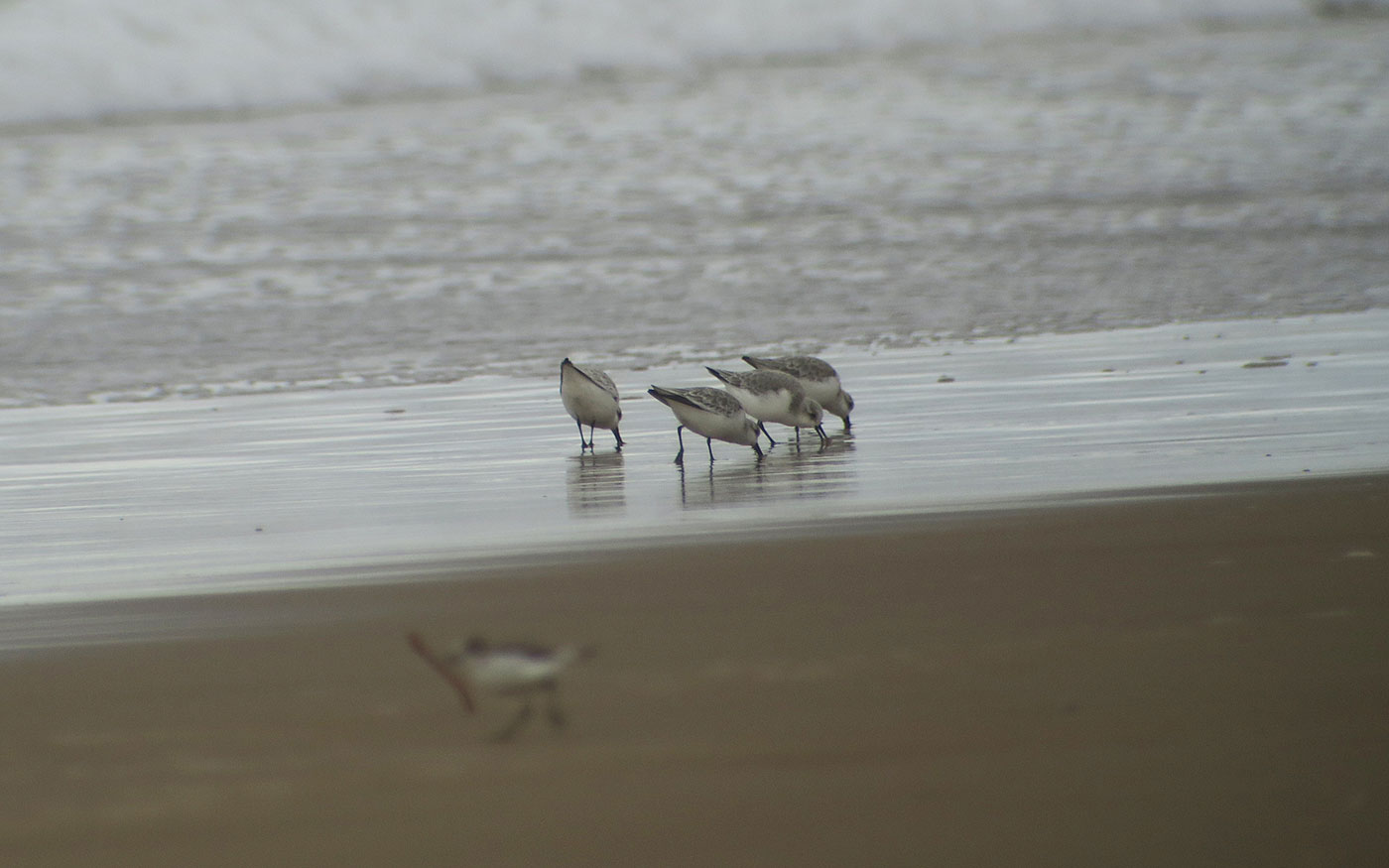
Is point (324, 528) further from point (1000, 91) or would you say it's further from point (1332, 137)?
point (1000, 91)

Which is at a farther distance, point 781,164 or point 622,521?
point 781,164

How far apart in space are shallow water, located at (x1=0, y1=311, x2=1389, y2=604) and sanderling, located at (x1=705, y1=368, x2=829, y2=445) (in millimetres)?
148

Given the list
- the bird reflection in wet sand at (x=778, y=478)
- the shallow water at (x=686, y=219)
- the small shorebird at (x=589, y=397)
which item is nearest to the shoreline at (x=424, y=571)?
the bird reflection in wet sand at (x=778, y=478)

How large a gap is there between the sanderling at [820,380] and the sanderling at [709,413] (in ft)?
1.55

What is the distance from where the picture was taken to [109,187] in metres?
16.4

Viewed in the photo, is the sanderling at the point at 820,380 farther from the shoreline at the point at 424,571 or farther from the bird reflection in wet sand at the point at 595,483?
the shoreline at the point at 424,571

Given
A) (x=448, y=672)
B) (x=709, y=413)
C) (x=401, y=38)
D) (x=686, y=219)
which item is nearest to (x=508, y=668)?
(x=448, y=672)

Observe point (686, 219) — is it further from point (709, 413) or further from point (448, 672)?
point (448, 672)

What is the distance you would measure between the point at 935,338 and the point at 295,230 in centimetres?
695

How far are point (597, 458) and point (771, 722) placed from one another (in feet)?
11.9

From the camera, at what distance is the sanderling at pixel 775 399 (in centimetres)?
664

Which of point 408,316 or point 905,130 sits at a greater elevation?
point 905,130

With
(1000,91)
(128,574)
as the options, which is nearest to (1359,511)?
(128,574)

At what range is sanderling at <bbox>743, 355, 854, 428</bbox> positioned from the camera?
684cm
